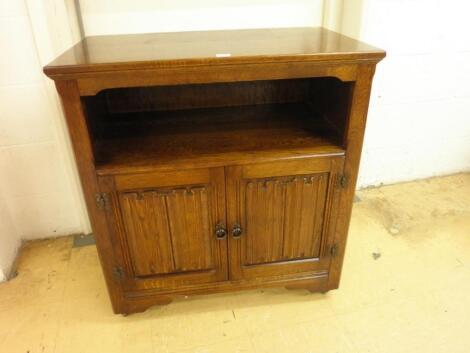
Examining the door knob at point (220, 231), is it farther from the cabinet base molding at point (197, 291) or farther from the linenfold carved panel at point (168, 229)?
the cabinet base molding at point (197, 291)

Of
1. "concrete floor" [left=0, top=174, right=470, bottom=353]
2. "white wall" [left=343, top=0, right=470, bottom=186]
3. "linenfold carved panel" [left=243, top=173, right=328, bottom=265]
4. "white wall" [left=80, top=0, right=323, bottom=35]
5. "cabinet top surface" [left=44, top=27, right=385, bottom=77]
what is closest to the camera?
"cabinet top surface" [left=44, top=27, right=385, bottom=77]

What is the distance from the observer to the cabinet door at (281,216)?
1.16m

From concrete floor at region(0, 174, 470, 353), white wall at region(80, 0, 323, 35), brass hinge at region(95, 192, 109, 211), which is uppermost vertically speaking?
white wall at region(80, 0, 323, 35)

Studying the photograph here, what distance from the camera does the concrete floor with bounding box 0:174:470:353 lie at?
1291 mm

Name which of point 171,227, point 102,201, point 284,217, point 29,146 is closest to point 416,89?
point 284,217

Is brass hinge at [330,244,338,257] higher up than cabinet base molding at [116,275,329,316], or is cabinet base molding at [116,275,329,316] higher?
brass hinge at [330,244,338,257]

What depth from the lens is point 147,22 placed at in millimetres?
1459

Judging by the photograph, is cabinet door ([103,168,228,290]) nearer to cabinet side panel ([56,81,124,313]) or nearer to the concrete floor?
cabinet side panel ([56,81,124,313])

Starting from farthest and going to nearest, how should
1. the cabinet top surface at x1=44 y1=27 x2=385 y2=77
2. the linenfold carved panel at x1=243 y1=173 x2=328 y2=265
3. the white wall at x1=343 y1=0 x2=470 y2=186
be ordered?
1. the white wall at x1=343 y1=0 x2=470 y2=186
2. the linenfold carved panel at x1=243 y1=173 x2=328 y2=265
3. the cabinet top surface at x1=44 y1=27 x2=385 y2=77

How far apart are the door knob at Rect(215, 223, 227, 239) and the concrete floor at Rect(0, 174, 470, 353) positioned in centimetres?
37

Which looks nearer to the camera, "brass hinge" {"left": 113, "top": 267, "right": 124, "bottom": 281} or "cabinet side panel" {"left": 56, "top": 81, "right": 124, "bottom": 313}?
"cabinet side panel" {"left": 56, "top": 81, "right": 124, "bottom": 313}

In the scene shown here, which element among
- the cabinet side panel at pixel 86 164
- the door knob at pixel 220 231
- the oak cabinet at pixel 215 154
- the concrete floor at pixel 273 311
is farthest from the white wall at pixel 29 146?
the door knob at pixel 220 231

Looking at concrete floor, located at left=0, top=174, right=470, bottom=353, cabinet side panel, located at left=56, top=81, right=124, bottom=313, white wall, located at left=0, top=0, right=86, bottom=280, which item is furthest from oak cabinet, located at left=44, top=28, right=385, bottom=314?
white wall, located at left=0, top=0, right=86, bottom=280

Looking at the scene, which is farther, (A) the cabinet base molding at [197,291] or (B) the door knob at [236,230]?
(A) the cabinet base molding at [197,291]
